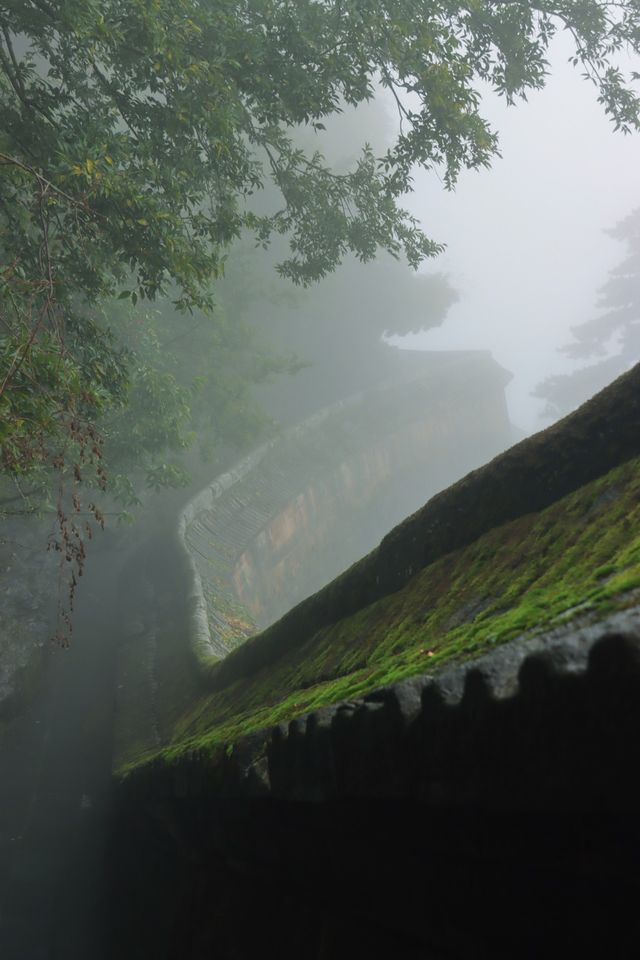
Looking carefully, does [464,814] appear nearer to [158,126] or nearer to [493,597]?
[493,597]

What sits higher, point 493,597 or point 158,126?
point 158,126

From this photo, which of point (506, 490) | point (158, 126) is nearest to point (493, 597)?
point (506, 490)

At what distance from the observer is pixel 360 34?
7.28m

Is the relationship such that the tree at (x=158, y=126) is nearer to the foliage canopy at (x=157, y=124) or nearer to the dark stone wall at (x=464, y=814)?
the foliage canopy at (x=157, y=124)

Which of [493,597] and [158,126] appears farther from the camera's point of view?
[158,126]

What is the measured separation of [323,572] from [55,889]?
61.7ft

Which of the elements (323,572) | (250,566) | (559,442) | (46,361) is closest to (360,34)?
(46,361)

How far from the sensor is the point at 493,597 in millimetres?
2562

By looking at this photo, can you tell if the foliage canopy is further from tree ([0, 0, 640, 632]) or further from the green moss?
the green moss

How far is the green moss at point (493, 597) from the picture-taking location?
73.4 inches

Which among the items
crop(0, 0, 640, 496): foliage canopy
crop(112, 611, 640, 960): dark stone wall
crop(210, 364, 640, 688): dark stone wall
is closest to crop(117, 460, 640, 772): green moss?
crop(210, 364, 640, 688): dark stone wall

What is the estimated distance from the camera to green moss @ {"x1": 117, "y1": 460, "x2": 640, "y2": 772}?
187cm

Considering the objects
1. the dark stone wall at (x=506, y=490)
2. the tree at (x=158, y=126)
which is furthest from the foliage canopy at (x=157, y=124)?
the dark stone wall at (x=506, y=490)

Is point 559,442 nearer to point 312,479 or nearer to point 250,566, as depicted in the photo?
point 250,566
